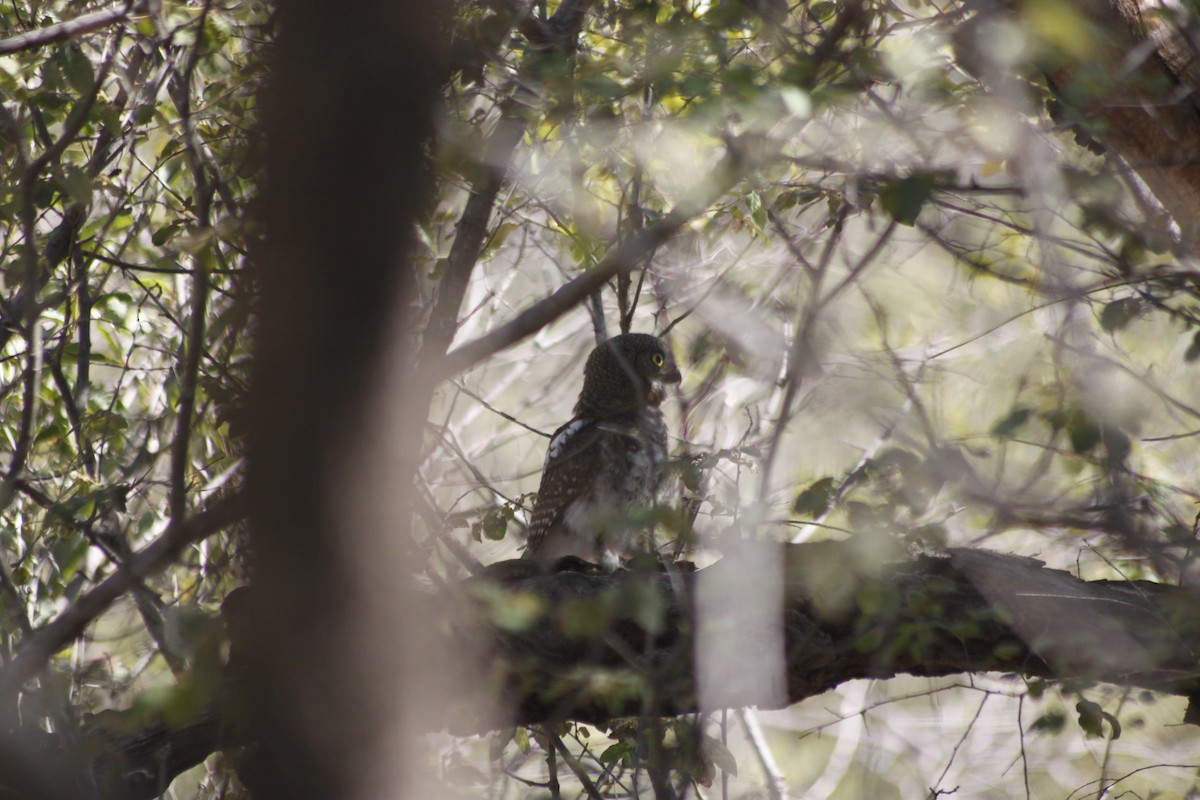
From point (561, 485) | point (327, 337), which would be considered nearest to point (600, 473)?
point (561, 485)

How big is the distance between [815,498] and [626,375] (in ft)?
9.10

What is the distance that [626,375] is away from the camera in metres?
5.07

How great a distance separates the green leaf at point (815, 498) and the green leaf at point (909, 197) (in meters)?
0.64

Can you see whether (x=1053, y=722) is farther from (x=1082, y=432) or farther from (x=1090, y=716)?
(x=1082, y=432)

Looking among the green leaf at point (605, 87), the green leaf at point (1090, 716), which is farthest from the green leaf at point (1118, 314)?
the green leaf at point (605, 87)

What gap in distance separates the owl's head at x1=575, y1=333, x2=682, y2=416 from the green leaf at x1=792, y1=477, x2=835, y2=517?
7.06 feet

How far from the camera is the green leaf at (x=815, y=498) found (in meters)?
2.34

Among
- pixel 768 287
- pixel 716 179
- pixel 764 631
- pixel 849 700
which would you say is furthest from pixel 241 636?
pixel 849 700

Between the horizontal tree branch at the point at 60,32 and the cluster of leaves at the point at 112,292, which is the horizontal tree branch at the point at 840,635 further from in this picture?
the horizontal tree branch at the point at 60,32

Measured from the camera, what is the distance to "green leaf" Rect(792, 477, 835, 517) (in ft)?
7.68

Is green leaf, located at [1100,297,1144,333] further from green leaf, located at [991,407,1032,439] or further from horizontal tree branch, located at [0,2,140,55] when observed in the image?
horizontal tree branch, located at [0,2,140,55]

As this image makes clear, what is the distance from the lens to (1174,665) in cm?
271

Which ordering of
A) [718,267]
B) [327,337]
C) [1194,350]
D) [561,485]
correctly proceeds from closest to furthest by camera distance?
1. [327,337]
2. [1194,350]
3. [561,485]
4. [718,267]

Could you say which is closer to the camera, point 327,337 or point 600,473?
point 327,337
